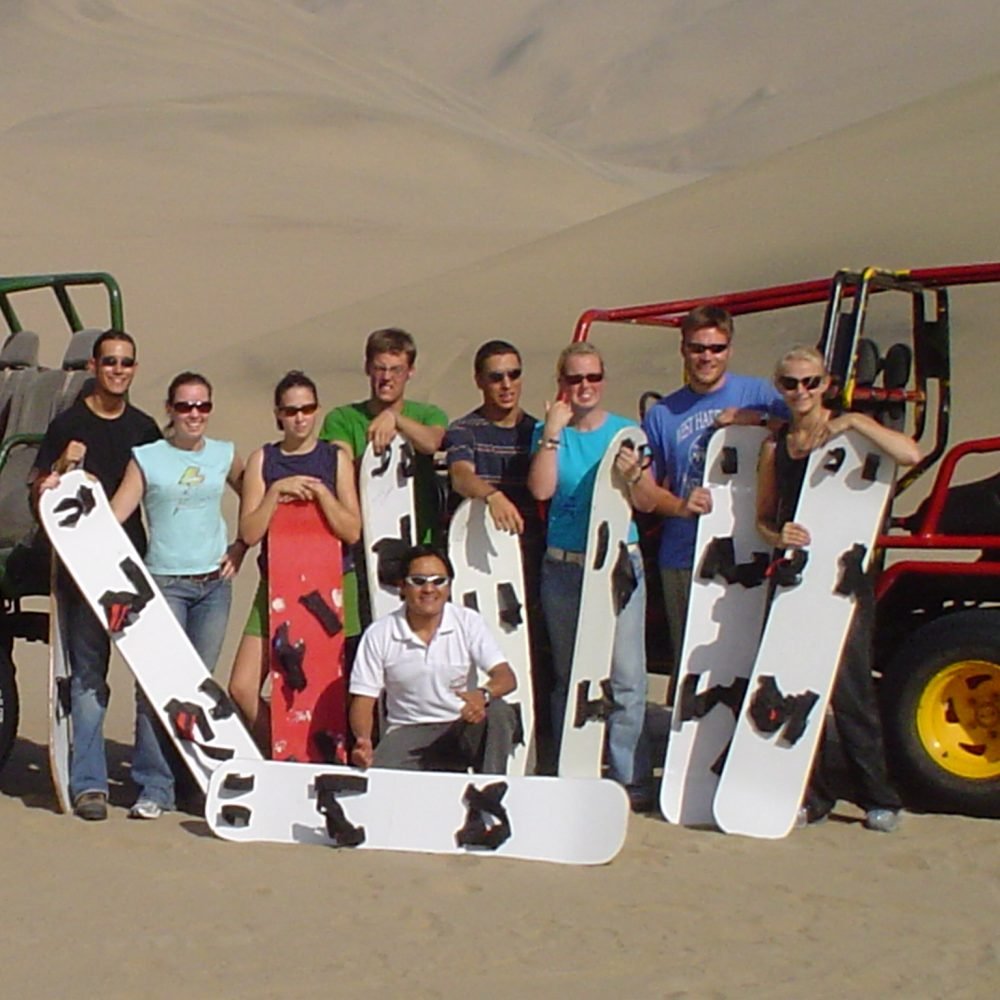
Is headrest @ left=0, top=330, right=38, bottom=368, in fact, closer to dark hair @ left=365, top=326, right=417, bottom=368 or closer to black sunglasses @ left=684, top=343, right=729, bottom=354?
dark hair @ left=365, top=326, right=417, bottom=368

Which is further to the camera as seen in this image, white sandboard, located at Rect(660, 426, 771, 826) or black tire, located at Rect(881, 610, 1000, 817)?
white sandboard, located at Rect(660, 426, 771, 826)

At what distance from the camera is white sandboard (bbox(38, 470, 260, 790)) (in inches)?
267

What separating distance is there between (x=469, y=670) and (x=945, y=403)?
86.1 inches

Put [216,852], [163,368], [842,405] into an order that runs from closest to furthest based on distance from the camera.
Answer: [216,852]
[842,405]
[163,368]

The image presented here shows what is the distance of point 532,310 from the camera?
26.5 meters

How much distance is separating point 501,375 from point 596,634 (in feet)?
3.33

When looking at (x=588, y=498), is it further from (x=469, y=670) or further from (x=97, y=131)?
(x=97, y=131)

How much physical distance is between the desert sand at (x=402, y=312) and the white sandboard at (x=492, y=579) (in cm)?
86

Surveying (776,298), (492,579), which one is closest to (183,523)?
(492,579)

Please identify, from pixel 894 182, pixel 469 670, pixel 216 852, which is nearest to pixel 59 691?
pixel 216 852

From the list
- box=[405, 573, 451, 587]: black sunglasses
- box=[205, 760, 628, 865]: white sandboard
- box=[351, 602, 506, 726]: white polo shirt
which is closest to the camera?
box=[205, 760, 628, 865]: white sandboard

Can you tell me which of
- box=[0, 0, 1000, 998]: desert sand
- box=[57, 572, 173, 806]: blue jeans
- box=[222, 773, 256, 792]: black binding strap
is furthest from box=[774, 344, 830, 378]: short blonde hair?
box=[57, 572, 173, 806]: blue jeans

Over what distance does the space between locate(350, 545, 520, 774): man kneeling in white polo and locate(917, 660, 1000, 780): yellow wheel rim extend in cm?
152

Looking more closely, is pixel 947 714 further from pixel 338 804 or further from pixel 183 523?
pixel 183 523
